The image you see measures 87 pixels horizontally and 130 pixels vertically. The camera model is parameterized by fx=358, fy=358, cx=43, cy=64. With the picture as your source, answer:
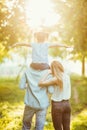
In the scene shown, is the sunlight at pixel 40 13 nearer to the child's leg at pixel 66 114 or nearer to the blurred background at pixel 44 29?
the blurred background at pixel 44 29

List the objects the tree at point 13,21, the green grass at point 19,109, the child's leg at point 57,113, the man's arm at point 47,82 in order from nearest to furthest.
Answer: the man's arm at point 47,82 < the child's leg at point 57,113 < the green grass at point 19,109 < the tree at point 13,21

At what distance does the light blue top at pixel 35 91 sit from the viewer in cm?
685

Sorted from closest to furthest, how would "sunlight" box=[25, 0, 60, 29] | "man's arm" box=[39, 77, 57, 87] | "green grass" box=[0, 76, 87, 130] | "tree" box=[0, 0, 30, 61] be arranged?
"man's arm" box=[39, 77, 57, 87] → "green grass" box=[0, 76, 87, 130] → "sunlight" box=[25, 0, 60, 29] → "tree" box=[0, 0, 30, 61]

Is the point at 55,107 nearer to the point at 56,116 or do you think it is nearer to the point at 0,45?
the point at 56,116

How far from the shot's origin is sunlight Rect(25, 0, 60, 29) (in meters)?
17.7

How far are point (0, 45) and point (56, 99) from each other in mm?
14828

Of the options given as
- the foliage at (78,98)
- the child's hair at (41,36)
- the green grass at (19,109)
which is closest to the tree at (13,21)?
the green grass at (19,109)

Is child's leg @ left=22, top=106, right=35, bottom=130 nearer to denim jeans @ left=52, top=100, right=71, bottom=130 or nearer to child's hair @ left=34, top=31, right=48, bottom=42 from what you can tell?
denim jeans @ left=52, top=100, right=71, bottom=130

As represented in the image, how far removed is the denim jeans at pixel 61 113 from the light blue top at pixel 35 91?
0.21 m

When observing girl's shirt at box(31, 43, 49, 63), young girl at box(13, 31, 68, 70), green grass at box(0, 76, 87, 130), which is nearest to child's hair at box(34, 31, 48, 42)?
young girl at box(13, 31, 68, 70)

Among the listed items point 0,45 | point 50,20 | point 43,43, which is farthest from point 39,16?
point 43,43

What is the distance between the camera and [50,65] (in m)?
6.92

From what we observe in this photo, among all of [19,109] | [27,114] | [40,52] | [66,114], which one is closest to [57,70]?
[40,52]

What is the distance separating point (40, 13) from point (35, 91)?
40.4 feet
